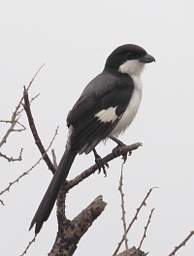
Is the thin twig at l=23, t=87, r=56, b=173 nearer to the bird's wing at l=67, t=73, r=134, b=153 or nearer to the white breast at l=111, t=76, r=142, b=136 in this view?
the bird's wing at l=67, t=73, r=134, b=153

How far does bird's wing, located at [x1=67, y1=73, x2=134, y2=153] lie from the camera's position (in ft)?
16.5

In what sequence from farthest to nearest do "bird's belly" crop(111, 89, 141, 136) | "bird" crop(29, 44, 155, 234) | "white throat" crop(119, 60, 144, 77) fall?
"white throat" crop(119, 60, 144, 77) < "bird's belly" crop(111, 89, 141, 136) < "bird" crop(29, 44, 155, 234)

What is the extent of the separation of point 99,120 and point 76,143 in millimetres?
484

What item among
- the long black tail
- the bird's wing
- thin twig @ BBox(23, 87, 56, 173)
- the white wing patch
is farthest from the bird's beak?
thin twig @ BBox(23, 87, 56, 173)

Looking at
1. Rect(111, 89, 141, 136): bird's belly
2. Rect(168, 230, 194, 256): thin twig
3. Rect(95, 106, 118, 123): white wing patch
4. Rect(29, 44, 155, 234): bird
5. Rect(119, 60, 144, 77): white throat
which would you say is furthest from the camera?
Rect(119, 60, 144, 77): white throat

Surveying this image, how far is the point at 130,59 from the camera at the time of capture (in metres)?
6.20

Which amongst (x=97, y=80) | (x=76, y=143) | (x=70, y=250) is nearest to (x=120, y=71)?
(x=97, y=80)

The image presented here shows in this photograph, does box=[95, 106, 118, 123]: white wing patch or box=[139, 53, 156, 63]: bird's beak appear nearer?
box=[95, 106, 118, 123]: white wing patch

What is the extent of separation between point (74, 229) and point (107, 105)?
1.94 m

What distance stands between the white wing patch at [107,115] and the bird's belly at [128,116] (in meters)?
0.14

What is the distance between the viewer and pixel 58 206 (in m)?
3.89

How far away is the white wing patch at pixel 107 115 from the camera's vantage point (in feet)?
17.5

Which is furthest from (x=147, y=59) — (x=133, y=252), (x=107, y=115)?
(x=133, y=252)

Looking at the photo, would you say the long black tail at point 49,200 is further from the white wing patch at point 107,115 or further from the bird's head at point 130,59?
the bird's head at point 130,59
